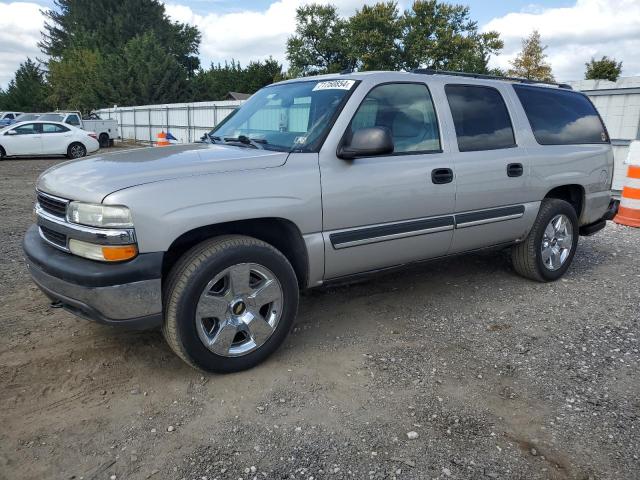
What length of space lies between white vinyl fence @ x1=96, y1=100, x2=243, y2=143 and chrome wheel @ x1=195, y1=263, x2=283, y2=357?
572 inches

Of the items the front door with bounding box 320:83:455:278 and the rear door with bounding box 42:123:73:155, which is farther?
the rear door with bounding box 42:123:73:155

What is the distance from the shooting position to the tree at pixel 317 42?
4947 centimetres

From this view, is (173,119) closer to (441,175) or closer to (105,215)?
(441,175)

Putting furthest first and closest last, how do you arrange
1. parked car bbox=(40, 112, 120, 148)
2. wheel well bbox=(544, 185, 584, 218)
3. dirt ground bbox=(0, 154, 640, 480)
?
parked car bbox=(40, 112, 120, 148) < wheel well bbox=(544, 185, 584, 218) < dirt ground bbox=(0, 154, 640, 480)

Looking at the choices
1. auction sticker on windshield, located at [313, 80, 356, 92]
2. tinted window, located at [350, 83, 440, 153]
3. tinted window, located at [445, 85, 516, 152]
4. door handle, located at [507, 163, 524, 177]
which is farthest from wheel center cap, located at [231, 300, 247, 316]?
door handle, located at [507, 163, 524, 177]

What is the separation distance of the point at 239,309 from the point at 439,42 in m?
43.9

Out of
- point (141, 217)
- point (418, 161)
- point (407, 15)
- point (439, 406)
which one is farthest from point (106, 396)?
point (407, 15)

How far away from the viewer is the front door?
10.9ft

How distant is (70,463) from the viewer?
239 cm

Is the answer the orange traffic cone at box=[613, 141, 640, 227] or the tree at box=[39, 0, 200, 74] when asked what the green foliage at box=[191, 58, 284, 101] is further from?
the orange traffic cone at box=[613, 141, 640, 227]

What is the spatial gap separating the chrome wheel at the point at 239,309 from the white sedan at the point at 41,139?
17230 millimetres

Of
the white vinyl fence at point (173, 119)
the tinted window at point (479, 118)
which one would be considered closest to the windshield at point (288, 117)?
the tinted window at point (479, 118)

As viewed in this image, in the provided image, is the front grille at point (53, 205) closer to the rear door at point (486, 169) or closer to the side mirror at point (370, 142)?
the side mirror at point (370, 142)

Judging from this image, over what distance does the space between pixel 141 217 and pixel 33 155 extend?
697 inches
